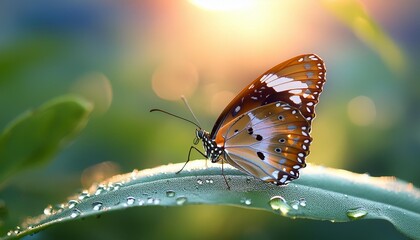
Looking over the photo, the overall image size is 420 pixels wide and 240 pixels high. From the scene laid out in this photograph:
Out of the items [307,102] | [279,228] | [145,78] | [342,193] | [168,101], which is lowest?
[342,193]

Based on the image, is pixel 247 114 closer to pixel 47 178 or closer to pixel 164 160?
pixel 164 160

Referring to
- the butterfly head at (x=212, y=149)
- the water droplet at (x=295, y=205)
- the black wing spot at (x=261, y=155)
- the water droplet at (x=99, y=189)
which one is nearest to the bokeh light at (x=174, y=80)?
the butterfly head at (x=212, y=149)

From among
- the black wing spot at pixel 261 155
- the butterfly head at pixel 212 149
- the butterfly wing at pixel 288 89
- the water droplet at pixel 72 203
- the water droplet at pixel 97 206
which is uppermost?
the butterfly wing at pixel 288 89

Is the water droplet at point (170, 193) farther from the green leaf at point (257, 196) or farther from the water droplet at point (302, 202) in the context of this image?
the water droplet at point (302, 202)

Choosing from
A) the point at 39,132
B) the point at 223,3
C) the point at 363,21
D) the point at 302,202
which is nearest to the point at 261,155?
the point at 363,21

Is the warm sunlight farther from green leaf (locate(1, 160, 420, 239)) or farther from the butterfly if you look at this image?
green leaf (locate(1, 160, 420, 239))

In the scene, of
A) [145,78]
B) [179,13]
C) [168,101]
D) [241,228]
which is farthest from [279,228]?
[179,13]

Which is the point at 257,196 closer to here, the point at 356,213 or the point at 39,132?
the point at 356,213
